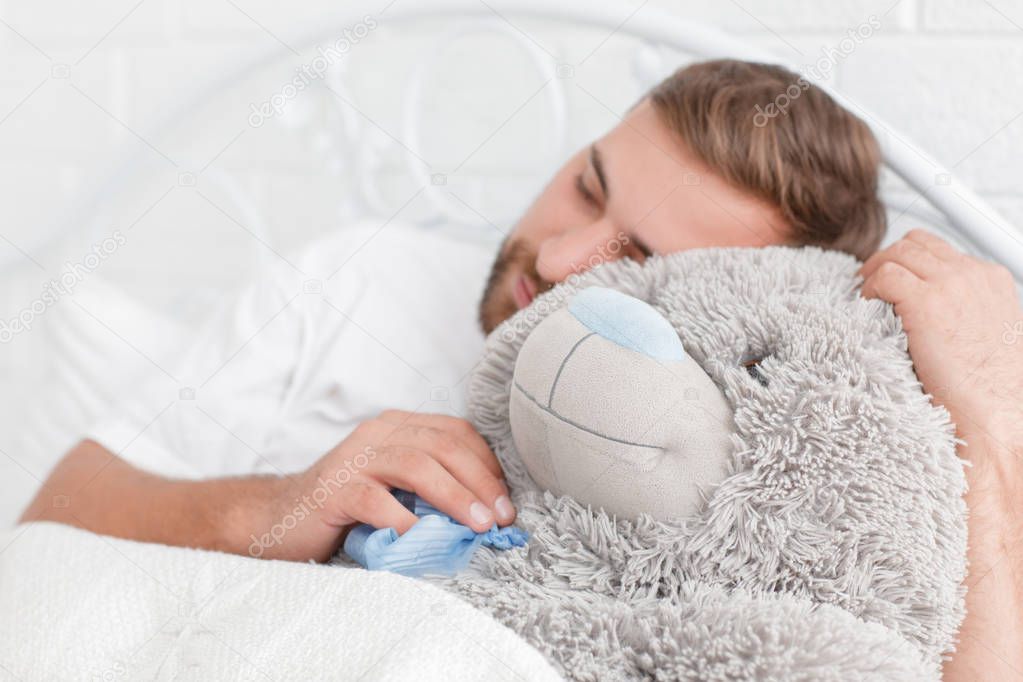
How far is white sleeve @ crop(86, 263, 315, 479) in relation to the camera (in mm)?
1108

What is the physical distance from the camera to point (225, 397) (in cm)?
114

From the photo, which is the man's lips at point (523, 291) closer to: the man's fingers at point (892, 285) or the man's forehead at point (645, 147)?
the man's forehead at point (645, 147)

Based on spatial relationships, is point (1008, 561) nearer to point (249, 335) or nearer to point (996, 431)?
point (996, 431)

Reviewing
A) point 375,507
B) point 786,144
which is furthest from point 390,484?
point 786,144

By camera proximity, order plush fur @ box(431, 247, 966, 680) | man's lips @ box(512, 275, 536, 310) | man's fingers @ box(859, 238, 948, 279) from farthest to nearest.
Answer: man's lips @ box(512, 275, 536, 310)
man's fingers @ box(859, 238, 948, 279)
plush fur @ box(431, 247, 966, 680)

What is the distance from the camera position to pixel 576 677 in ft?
1.75

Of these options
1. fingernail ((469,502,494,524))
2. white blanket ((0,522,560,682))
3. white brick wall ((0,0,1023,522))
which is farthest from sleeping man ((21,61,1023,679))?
white brick wall ((0,0,1023,522))

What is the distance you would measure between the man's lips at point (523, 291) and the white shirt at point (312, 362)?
11cm

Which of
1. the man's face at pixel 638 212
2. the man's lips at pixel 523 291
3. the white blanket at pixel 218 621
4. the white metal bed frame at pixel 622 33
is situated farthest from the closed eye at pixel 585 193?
the white blanket at pixel 218 621

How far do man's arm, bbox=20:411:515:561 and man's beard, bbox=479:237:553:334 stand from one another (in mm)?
278

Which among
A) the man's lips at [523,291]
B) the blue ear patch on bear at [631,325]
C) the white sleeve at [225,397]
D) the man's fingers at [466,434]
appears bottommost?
the white sleeve at [225,397]

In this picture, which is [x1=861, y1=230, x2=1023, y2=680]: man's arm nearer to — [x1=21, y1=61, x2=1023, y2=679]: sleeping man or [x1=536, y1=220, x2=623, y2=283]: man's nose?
[x1=21, y1=61, x2=1023, y2=679]: sleeping man

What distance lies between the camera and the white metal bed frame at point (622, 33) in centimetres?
99

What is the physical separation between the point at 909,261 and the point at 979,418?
0.16 meters
